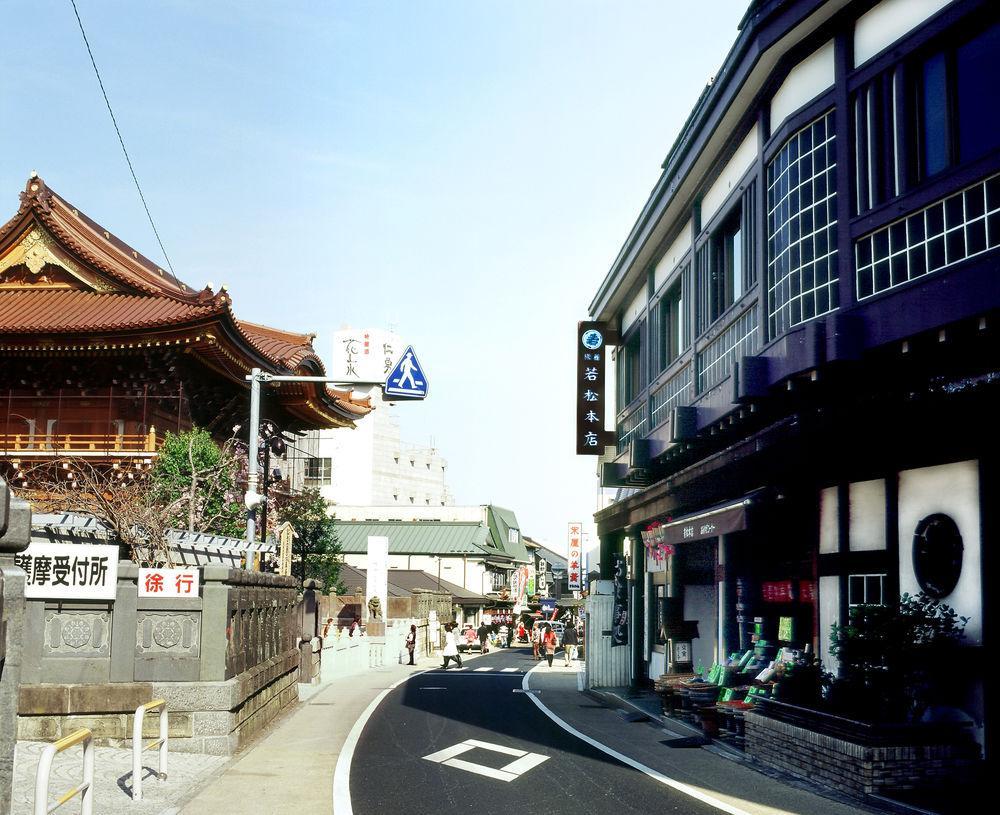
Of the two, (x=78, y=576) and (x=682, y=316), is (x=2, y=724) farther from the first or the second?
(x=682, y=316)

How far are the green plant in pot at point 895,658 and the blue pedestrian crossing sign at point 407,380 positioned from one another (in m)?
8.18

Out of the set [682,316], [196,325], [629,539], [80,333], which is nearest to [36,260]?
[80,333]

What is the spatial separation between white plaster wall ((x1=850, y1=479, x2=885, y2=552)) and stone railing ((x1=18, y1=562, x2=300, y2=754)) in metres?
8.18

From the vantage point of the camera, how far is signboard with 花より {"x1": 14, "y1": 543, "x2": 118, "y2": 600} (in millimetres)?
13109

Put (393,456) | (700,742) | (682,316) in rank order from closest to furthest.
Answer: (700,742), (682,316), (393,456)

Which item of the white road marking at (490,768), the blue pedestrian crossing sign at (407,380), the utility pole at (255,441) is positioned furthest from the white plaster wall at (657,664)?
the utility pole at (255,441)

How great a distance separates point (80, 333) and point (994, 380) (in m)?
28.8

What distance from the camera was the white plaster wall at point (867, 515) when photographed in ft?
45.0

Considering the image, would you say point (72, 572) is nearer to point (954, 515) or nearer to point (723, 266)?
point (954, 515)

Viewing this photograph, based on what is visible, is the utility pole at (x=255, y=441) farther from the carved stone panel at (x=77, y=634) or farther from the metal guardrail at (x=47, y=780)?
the metal guardrail at (x=47, y=780)

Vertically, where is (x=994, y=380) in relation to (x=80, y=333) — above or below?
below

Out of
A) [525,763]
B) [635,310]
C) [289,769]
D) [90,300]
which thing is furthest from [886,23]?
[90,300]

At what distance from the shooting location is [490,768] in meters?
12.9

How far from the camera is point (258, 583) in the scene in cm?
1686
